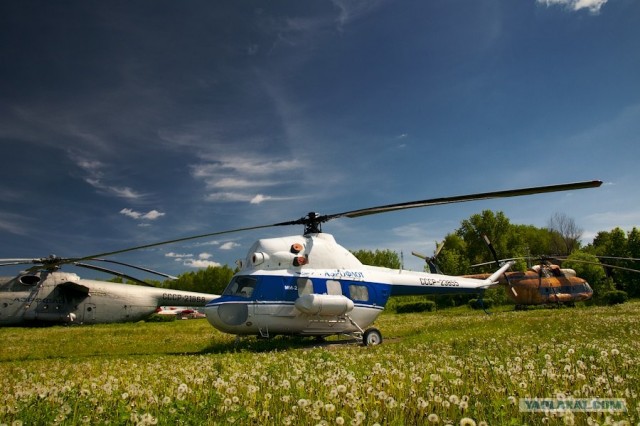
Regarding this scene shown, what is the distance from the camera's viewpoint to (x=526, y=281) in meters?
41.9

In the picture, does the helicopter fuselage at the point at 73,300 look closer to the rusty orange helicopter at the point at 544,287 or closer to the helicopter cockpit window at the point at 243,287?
the helicopter cockpit window at the point at 243,287

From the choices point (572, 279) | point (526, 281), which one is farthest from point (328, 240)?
point (572, 279)

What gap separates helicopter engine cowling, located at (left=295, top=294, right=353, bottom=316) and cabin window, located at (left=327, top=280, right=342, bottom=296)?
0.35 m

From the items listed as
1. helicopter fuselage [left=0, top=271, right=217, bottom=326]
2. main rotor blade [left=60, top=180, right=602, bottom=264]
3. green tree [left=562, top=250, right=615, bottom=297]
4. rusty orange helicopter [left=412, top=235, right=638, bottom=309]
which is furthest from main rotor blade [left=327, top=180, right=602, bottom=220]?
green tree [left=562, top=250, right=615, bottom=297]

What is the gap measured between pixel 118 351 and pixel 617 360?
→ 15.6 meters

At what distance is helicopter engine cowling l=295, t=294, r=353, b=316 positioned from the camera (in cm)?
1532

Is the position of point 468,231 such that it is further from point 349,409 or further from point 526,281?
point 349,409

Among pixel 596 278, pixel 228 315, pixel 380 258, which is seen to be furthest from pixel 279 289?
pixel 380 258

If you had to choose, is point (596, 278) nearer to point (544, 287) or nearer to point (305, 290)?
point (544, 287)

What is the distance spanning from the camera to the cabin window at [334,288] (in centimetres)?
1647

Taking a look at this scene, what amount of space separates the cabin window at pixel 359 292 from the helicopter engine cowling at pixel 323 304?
2.66ft

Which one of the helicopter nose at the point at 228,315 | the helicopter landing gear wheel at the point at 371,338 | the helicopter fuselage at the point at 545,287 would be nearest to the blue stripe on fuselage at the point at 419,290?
the helicopter landing gear wheel at the point at 371,338

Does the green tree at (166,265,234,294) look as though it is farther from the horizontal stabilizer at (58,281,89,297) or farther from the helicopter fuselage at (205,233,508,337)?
the helicopter fuselage at (205,233,508,337)

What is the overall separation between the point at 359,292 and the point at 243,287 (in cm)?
497
